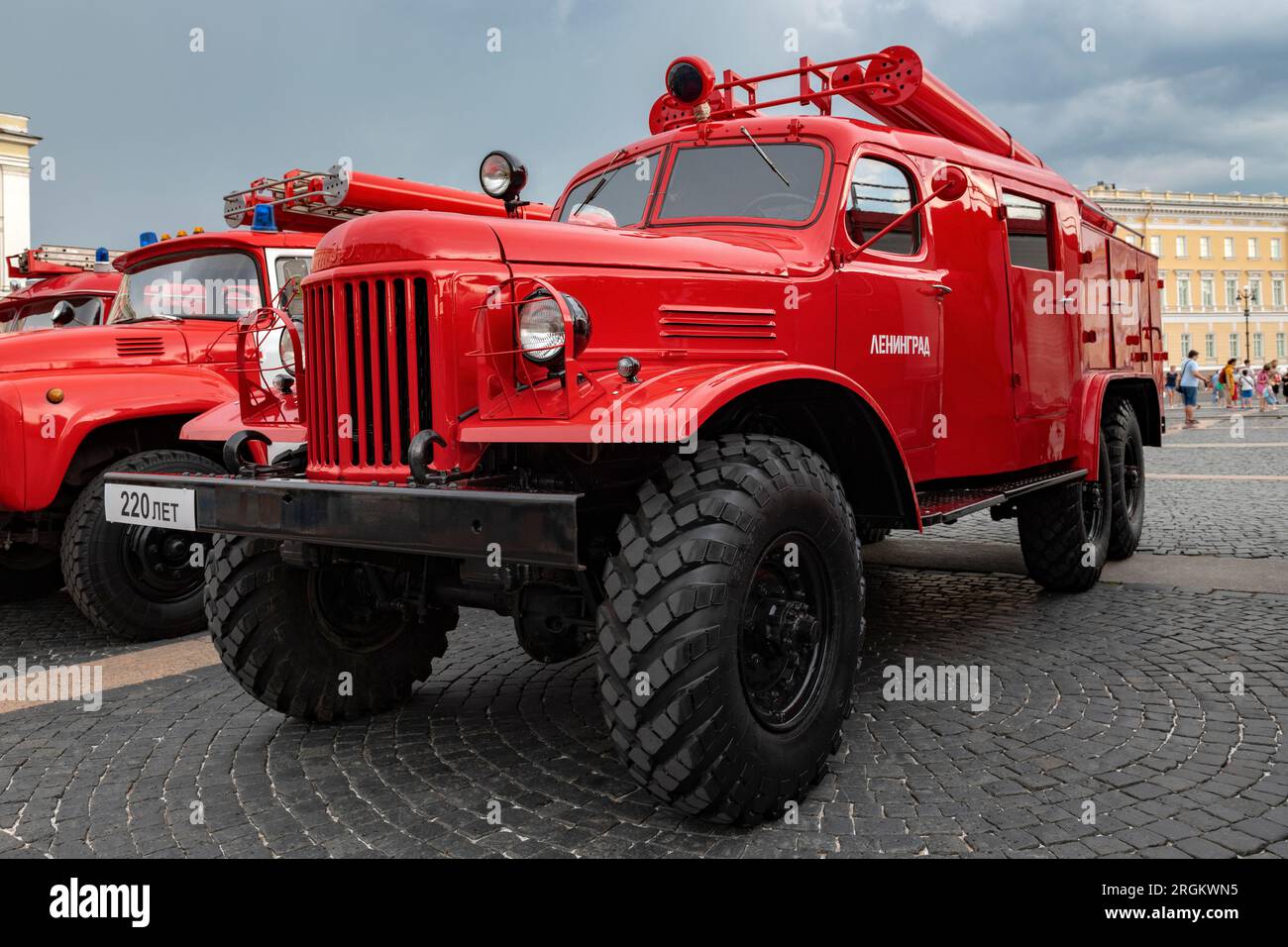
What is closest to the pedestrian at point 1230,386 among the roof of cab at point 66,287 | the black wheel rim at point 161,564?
the roof of cab at point 66,287

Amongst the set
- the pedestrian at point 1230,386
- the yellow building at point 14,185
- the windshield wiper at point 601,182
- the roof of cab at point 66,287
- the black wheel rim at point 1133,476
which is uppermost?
the yellow building at point 14,185

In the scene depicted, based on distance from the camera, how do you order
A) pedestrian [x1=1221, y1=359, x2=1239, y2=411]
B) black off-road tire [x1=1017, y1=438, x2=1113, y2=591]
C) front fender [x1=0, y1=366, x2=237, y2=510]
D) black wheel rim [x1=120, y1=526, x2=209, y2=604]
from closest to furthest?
front fender [x1=0, y1=366, x2=237, y2=510] → black wheel rim [x1=120, y1=526, x2=209, y2=604] → black off-road tire [x1=1017, y1=438, x2=1113, y2=591] → pedestrian [x1=1221, y1=359, x2=1239, y2=411]

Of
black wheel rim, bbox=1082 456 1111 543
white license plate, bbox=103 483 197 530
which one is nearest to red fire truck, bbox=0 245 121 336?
white license plate, bbox=103 483 197 530

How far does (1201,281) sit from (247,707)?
88.2 m

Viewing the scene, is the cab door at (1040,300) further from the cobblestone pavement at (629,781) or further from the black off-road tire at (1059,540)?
the cobblestone pavement at (629,781)

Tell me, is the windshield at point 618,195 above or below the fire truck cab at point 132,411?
above

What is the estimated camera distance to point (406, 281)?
10.0 ft

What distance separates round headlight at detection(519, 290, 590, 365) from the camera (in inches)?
116

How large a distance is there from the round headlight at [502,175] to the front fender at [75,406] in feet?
8.39

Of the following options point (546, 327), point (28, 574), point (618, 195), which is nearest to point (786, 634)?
point (546, 327)

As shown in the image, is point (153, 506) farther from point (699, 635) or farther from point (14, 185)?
point (14, 185)

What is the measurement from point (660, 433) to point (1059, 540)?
4134 mm

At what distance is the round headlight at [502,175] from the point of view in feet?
13.6

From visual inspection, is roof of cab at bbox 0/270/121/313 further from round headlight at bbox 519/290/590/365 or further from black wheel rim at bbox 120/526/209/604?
round headlight at bbox 519/290/590/365
